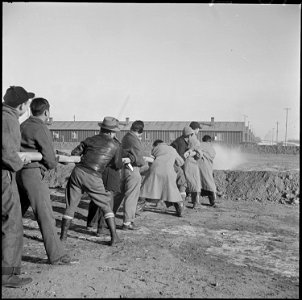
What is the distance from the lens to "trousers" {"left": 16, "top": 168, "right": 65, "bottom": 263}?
4320 millimetres

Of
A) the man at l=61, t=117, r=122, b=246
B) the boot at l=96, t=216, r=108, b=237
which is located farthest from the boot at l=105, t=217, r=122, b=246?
the boot at l=96, t=216, r=108, b=237

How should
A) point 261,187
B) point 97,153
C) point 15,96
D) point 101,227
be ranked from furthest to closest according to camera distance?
point 261,187 < point 101,227 < point 97,153 < point 15,96

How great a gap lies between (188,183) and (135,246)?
12.1 feet

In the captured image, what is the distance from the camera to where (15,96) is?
3932mm

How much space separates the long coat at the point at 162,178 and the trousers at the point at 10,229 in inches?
172

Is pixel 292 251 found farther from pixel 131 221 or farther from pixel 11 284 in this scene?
pixel 11 284

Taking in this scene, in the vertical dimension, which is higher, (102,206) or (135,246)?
(102,206)

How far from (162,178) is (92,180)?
276 cm

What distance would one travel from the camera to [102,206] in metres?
5.48

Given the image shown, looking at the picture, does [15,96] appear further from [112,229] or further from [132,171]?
[132,171]

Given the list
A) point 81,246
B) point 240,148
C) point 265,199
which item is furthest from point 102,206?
point 240,148

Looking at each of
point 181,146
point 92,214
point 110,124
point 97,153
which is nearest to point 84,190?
point 97,153

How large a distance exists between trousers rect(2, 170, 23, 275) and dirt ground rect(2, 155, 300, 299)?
10.7 inches

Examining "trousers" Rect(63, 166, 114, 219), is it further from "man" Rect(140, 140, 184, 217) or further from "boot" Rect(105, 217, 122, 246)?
"man" Rect(140, 140, 184, 217)
